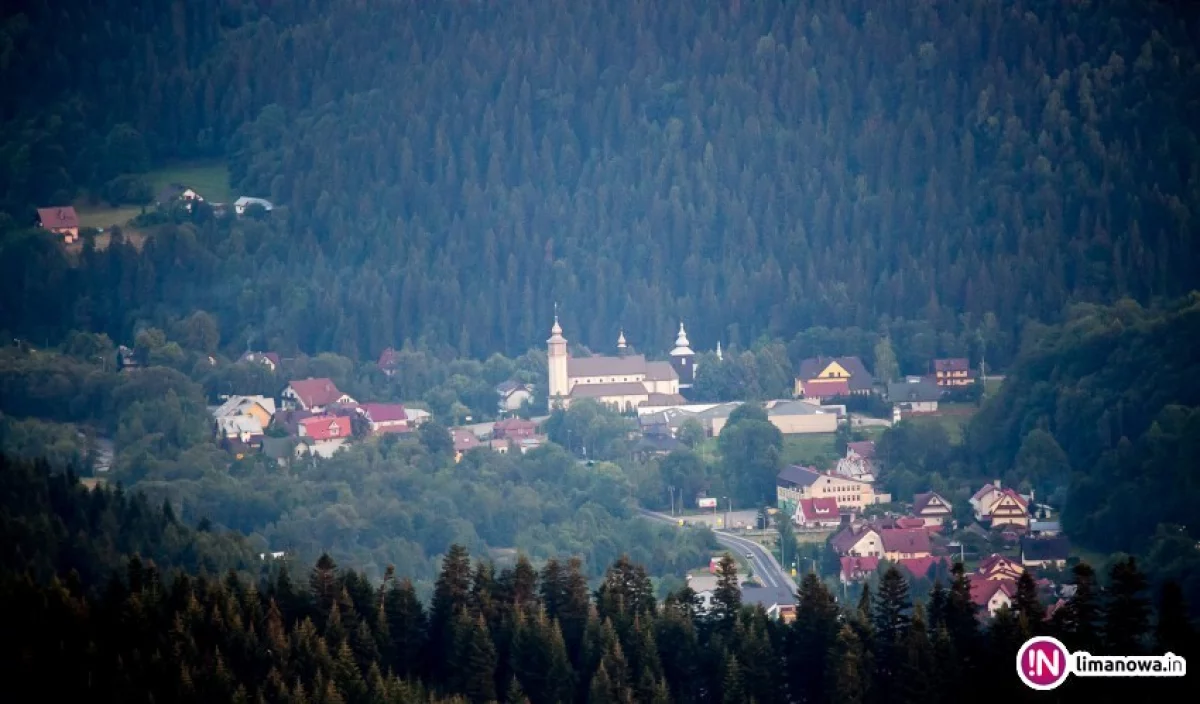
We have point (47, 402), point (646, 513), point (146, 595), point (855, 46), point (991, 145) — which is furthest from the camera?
point (855, 46)

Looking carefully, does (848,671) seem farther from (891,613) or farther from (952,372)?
(952,372)

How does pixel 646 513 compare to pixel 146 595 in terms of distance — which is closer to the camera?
pixel 146 595

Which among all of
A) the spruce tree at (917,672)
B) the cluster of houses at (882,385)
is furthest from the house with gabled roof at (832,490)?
the spruce tree at (917,672)

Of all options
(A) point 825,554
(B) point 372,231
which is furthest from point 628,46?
(A) point 825,554

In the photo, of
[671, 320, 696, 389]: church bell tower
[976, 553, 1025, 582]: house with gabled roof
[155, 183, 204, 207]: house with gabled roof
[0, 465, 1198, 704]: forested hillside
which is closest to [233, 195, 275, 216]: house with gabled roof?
[155, 183, 204, 207]: house with gabled roof

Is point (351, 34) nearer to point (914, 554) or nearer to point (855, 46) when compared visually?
point (855, 46)

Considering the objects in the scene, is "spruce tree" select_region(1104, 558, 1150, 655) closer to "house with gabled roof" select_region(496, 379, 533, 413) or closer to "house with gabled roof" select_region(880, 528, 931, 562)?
→ "house with gabled roof" select_region(880, 528, 931, 562)

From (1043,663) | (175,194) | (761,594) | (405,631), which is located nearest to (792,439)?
(761,594)
